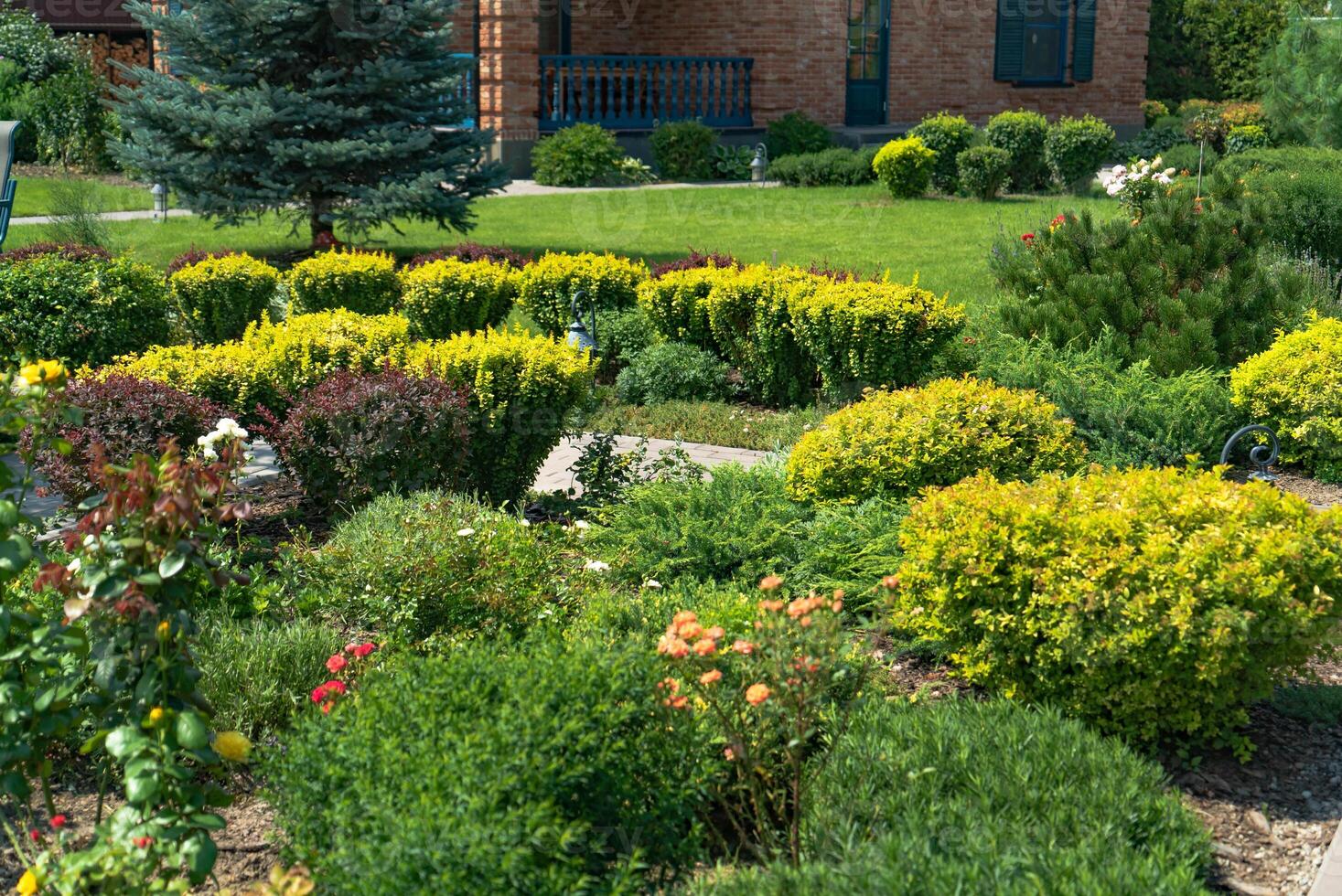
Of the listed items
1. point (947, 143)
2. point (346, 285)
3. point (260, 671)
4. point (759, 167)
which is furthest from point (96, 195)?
point (260, 671)

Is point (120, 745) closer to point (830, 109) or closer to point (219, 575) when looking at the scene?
point (219, 575)

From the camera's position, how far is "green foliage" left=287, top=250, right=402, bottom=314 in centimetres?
975

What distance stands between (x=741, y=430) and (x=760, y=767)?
185 inches

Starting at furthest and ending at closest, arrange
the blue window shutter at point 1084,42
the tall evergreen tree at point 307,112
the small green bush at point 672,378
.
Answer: the blue window shutter at point 1084,42 < the tall evergreen tree at point 307,112 < the small green bush at point 672,378

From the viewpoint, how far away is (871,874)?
3.01 m

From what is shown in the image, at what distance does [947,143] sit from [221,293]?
12281 mm

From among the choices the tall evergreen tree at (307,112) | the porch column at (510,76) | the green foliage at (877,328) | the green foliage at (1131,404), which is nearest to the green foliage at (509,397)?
the green foliage at (877,328)

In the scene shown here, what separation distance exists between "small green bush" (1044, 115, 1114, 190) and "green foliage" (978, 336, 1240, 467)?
12.4m

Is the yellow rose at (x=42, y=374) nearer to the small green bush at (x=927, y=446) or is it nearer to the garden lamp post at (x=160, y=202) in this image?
the small green bush at (x=927, y=446)

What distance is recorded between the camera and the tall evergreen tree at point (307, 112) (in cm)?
1260

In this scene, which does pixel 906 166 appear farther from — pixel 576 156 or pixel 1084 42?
pixel 1084 42

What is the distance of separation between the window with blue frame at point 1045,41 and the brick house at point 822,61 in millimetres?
22

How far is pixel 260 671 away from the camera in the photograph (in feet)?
14.3

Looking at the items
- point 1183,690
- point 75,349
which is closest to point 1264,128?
point 75,349
